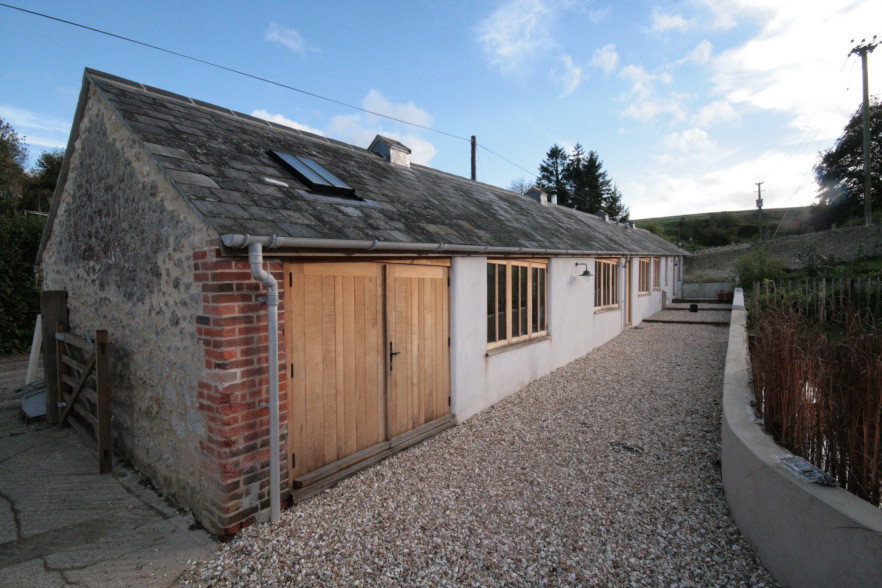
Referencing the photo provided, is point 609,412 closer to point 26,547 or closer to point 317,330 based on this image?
point 317,330

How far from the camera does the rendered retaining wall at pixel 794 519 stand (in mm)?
2324

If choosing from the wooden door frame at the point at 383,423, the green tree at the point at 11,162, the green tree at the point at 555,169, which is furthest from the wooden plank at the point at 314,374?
the green tree at the point at 555,169

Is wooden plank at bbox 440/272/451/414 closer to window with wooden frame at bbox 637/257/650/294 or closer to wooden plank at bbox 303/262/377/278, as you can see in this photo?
wooden plank at bbox 303/262/377/278

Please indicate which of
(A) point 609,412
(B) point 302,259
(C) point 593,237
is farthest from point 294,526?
(C) point 593,237

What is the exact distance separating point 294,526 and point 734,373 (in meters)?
5.35

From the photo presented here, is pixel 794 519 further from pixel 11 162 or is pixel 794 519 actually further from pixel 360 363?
pixel 11 162

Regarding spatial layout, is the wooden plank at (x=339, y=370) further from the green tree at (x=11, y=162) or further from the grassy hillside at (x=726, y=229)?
the grassy hillside at (x=726, y=229)

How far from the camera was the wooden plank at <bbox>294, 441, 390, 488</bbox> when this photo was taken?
4.13 meters

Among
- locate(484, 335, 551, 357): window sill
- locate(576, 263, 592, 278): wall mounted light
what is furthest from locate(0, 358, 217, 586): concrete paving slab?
locate(576, 263, 592, 278): wall mounted light

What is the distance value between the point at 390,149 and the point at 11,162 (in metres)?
22.1

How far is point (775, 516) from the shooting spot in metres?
2.95

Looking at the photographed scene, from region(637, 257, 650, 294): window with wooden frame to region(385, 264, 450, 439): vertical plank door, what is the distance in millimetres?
13508

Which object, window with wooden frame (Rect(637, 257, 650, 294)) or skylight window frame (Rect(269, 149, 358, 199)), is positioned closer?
skylight window frame (Rect(269, 149, 358, 199))

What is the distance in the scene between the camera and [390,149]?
9430 mm
